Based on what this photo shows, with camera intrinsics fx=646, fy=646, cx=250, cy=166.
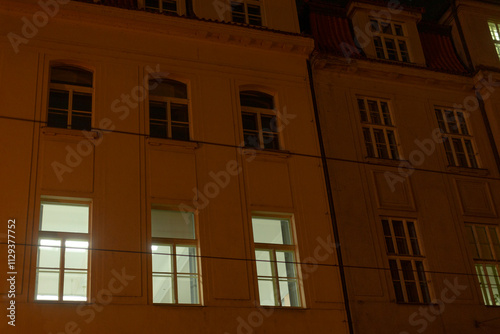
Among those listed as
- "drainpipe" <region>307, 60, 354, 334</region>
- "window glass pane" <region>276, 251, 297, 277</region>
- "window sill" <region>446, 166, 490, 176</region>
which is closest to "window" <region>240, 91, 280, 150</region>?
"drainpipe" <region>307, 60, 354, 334</region>

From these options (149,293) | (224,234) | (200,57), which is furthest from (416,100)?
(149,293)

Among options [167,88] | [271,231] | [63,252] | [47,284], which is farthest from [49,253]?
[167,88]

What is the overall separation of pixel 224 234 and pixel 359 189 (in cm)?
416

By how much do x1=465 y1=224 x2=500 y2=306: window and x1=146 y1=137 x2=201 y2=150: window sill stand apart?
7890mm

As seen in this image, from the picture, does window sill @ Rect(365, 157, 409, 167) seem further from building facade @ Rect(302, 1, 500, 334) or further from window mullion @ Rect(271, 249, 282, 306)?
window mullion @ Rect(271, 249, 282, 306)

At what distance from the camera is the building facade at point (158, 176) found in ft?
43.1

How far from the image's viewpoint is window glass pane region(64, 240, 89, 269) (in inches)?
520

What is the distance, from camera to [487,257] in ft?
56.7

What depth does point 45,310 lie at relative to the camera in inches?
486

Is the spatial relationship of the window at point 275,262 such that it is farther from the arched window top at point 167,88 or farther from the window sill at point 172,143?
the arched window top at point 167,88

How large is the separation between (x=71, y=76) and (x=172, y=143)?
9.75 feet

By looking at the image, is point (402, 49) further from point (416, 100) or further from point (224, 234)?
point (224, 234)

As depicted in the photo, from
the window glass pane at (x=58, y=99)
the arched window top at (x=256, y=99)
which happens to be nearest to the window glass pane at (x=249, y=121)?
the arched window top at (x=256, y=99)

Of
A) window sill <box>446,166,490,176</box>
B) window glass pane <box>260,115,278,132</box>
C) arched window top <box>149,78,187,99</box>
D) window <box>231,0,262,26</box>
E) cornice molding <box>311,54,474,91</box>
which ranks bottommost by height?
window sill <box>446,166,490,176</box>
